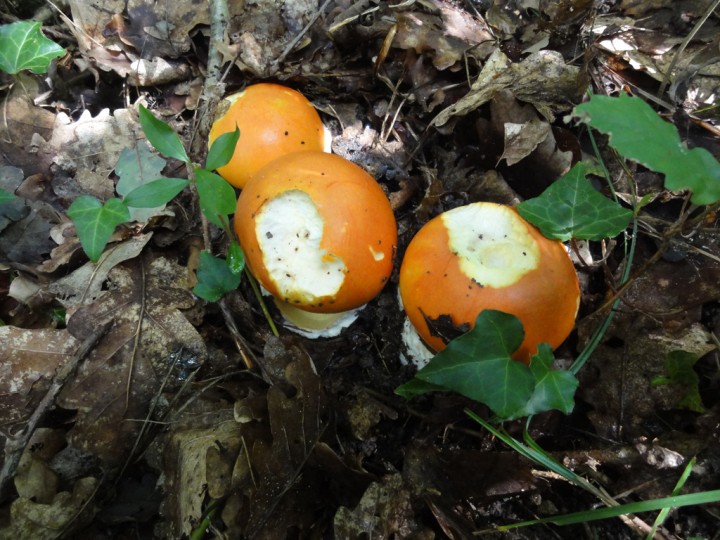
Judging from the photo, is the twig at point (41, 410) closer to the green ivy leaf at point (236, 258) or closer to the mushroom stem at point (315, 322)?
the green ivy leaf at point (236, 258)

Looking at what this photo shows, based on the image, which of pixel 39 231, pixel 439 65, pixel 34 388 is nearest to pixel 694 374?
pixel 439 65

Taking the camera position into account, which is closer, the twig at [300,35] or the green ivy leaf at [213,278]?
the green ivy leaf at [213,278]

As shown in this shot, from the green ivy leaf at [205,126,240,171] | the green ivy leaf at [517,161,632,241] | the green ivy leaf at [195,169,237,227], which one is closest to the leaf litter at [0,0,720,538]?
the green ivy leaf at [517,161,632,241]

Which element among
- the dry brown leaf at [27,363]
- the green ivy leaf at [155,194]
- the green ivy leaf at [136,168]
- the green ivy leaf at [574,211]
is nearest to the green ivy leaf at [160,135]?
the green ivy leaf at [155,194]

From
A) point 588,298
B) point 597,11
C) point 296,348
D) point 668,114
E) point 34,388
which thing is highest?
point 597,11

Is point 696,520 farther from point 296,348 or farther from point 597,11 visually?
point 597,11

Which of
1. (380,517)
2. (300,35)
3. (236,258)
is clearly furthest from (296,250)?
(300,35)

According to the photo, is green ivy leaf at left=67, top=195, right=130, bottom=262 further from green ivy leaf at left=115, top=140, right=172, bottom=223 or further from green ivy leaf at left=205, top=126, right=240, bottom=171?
green ivy leaf at left=115, top=140, right=172, bottom=223
